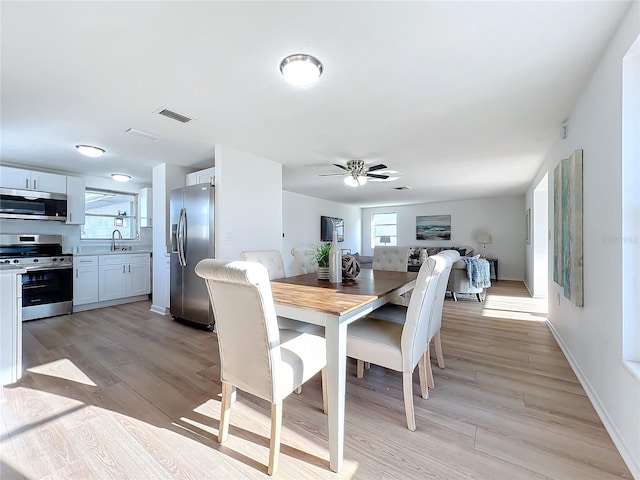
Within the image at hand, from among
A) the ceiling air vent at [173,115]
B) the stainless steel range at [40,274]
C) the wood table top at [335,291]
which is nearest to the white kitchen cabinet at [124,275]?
the stainless steel range at [40,274]

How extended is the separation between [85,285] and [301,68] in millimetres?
4809

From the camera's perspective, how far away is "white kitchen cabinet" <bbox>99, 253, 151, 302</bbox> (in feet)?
15.2

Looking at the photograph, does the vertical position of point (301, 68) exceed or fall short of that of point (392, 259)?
it exceeds it

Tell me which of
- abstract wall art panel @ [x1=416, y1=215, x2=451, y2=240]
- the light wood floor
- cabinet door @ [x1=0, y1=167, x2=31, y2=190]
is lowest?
the light wood floor

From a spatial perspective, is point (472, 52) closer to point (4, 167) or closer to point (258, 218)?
point (258, 218)

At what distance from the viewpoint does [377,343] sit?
175 centimetres

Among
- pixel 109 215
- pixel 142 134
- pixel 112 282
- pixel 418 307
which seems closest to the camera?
pixel 418 307

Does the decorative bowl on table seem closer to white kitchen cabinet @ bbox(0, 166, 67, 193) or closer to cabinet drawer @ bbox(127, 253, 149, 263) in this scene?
cabinet drawer @ bbox(127, 253, 149, 263)

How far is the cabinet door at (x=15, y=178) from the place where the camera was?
3812 mm

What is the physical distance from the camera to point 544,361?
2.57 m

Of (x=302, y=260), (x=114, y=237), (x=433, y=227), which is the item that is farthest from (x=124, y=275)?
(x=433, y=227)

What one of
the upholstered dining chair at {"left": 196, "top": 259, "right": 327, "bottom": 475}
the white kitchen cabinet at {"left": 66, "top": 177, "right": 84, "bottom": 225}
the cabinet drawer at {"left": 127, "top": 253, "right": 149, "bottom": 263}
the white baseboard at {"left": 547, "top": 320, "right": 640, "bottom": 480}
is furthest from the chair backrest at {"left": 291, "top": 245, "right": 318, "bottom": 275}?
the white kitchen cabinet at {"left": 66, "top": 177, "right": 84, "bottom": 225}

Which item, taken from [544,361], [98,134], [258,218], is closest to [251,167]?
[258,218]

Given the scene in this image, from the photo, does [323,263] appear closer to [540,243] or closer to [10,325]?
[10,325]
